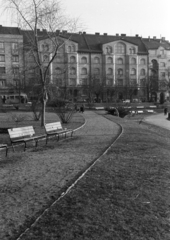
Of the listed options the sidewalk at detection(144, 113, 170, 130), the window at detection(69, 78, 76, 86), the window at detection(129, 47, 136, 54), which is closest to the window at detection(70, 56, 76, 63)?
the window at detection(69, 78, 76, 86)

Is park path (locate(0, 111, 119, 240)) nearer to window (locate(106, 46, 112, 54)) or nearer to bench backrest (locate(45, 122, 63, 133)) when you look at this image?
bench backrest (locate(45, 122, 63, 133))

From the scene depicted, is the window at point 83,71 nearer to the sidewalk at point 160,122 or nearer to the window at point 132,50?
the window at point 132,50

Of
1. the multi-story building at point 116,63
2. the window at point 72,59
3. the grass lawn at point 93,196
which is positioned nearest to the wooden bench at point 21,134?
the grass lawn at point 93,196

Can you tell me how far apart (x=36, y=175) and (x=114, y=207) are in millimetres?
2613

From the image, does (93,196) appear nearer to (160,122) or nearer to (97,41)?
(160,122)

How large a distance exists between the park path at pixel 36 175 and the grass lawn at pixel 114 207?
348mm

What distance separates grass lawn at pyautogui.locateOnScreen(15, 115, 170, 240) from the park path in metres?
0.35

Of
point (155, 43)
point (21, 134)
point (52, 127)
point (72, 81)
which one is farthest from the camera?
point (155, 43)

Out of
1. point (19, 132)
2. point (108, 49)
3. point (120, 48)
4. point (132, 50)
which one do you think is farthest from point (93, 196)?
point (132, 50)

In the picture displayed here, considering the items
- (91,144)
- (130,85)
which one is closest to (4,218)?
(91,144)

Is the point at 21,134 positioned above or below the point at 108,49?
below

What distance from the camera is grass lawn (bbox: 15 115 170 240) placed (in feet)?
13.1

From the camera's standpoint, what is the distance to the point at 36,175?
22.8 ft

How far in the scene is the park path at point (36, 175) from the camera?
4680 mm
